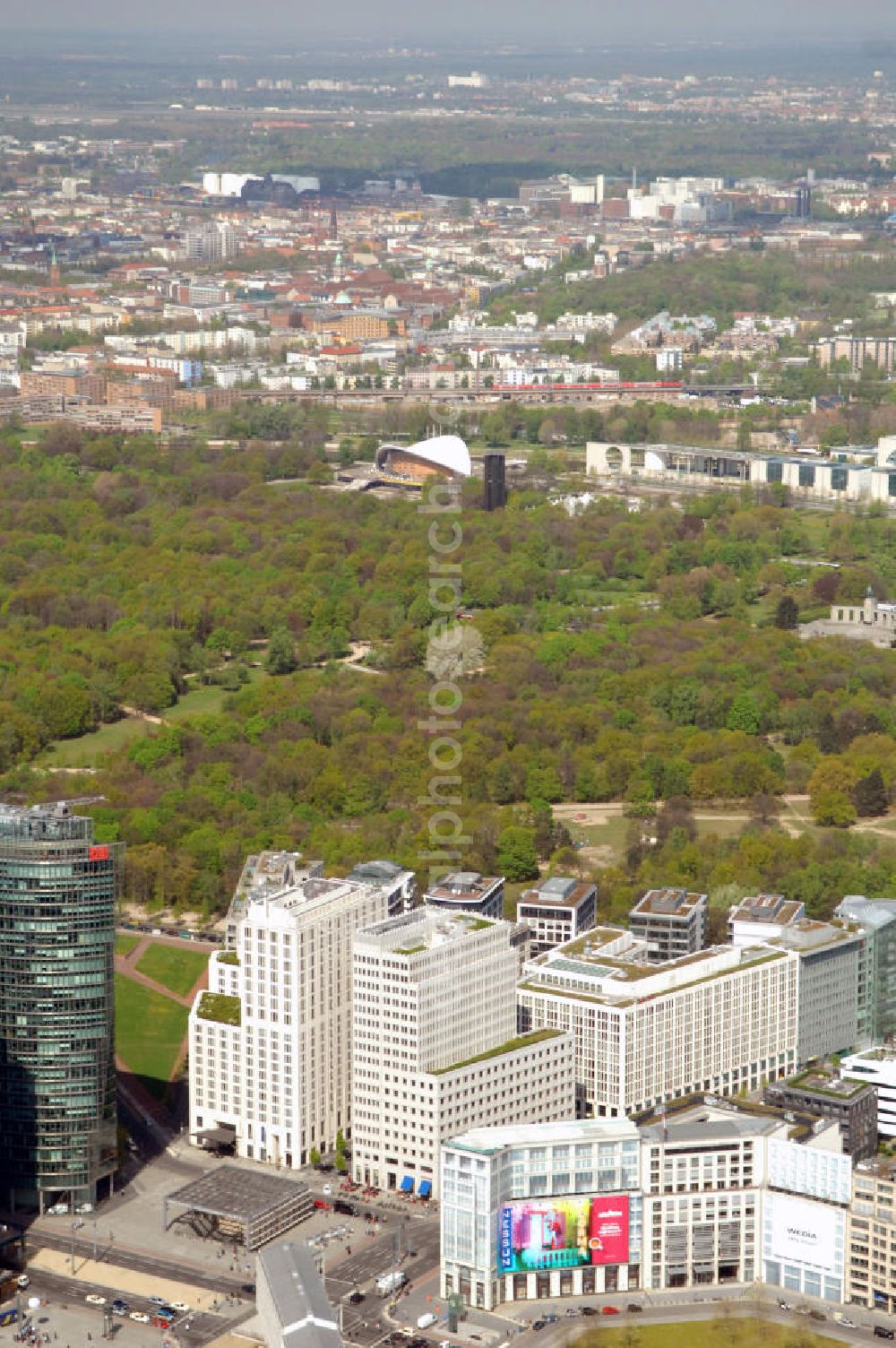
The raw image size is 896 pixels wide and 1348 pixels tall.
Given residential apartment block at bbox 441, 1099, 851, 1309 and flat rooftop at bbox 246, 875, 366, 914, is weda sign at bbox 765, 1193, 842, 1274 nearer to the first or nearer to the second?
residential apartment block at bbox 441, 1099, 851, 1309

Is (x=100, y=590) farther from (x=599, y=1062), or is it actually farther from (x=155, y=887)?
(x=599, y=1062)

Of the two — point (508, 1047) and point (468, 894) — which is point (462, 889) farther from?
point (508, 1047)

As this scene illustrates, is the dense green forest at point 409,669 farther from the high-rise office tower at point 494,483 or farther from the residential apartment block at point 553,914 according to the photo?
the residential apartment block at point 553,914

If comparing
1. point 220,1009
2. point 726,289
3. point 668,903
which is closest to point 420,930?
point 220,1009

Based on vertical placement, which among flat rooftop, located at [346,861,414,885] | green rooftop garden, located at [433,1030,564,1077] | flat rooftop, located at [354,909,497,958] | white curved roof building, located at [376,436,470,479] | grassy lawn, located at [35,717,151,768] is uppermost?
flat rooftop, located at [354,909,497,958]

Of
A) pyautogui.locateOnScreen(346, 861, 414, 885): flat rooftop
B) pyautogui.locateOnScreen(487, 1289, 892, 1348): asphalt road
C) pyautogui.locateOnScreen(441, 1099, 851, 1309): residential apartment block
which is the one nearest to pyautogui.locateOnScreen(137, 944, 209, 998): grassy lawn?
pyautogui.locateOnScreen(346, 861, 414, 885): flat rooftop

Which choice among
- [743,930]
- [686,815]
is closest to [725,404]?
[686,815]

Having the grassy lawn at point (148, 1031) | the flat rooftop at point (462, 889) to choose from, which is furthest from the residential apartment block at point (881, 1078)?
the grassy lawn at point (148, 1031)
